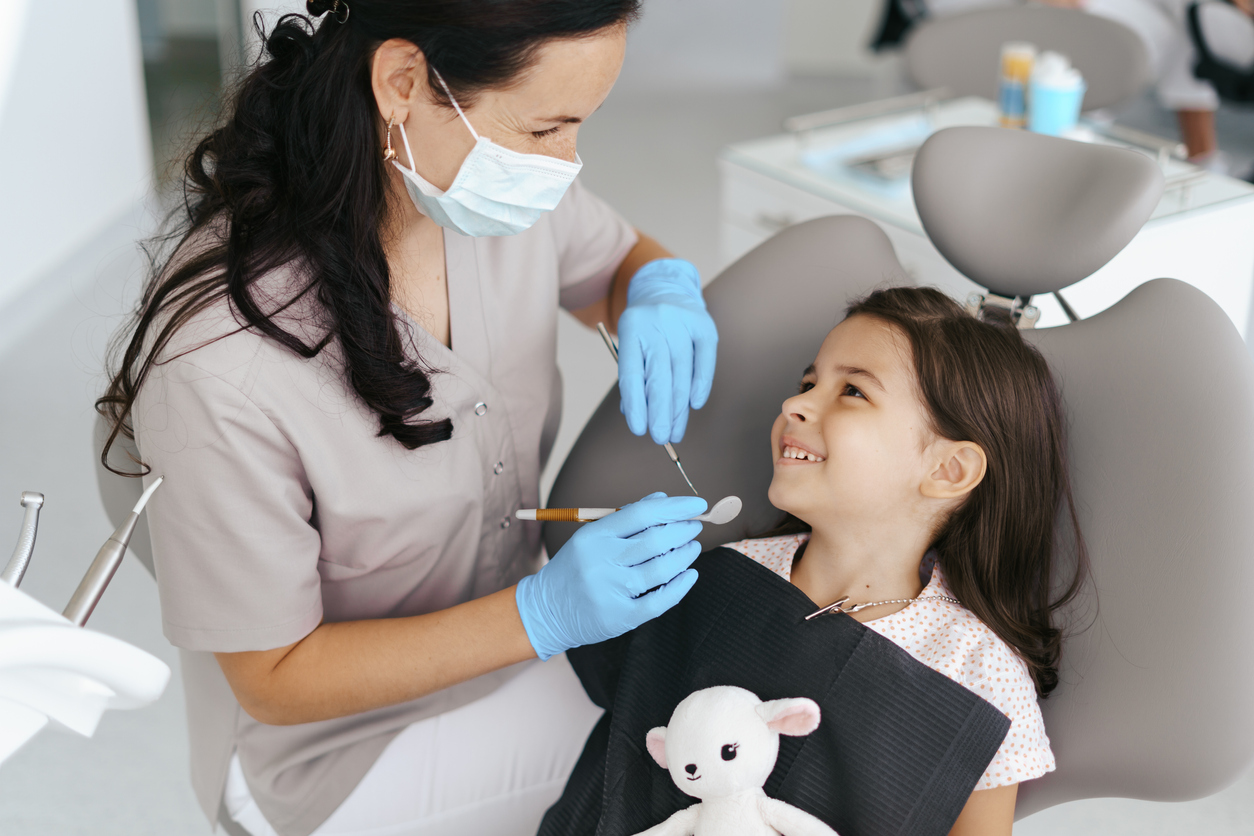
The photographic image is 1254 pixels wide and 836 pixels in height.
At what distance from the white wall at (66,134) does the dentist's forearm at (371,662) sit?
6.84ft

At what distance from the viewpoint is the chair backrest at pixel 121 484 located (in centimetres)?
102

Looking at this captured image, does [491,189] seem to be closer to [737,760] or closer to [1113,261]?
[737,760]

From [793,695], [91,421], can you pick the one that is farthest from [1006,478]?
[91,421]

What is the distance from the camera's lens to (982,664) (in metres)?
0.95

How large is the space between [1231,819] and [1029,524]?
924 mm

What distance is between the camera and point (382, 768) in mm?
1085

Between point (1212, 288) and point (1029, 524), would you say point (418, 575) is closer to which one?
point (1029, 524)

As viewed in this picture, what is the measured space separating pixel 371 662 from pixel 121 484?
0.31 meters

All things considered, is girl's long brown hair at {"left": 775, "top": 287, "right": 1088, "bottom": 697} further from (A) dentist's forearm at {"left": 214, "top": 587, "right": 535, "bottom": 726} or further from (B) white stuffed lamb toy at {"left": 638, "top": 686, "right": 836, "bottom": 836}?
(A) dentist's forearm at {"left": 214, "top": 587, "right": 535, "bottom": 726}

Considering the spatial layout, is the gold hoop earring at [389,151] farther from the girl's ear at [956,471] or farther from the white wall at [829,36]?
the white wall at [829,36]

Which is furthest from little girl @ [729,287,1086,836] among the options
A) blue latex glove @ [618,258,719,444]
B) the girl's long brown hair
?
blue latex glove @ [618,258,719,444]

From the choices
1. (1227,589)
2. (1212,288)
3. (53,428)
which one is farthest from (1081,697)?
(53,428)

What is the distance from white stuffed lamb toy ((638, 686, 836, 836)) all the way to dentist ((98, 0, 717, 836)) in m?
0.11

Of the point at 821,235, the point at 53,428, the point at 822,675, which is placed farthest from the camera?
the point at 53,428
